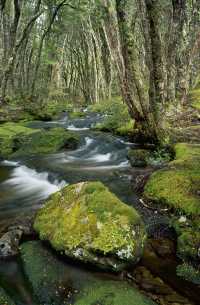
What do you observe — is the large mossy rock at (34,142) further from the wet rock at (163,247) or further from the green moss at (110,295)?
the green moss at (110,295)

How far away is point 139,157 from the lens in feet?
32.6

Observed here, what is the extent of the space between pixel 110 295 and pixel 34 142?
8992 mm

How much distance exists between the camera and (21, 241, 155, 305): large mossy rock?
165 inches

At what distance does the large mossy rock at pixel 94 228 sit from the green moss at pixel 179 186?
48.6 inches

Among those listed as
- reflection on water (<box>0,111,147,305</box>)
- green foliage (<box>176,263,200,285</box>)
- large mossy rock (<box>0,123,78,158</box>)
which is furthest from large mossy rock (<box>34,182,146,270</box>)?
large mossy rock (<box>0,123,78,158</box>)

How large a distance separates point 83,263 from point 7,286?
0.98 m

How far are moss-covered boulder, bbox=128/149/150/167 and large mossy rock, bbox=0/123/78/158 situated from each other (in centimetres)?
317

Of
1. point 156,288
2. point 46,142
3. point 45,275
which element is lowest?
point 156,288

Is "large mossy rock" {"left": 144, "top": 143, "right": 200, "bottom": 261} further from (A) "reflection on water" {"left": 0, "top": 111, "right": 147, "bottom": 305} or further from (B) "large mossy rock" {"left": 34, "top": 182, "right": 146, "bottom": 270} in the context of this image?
(B) "large mossy rock" {"left": 34, "top": 182, "right": 146, "bottom": 270}

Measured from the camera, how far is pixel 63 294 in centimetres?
436

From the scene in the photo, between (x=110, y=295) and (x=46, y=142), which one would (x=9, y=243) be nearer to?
(x=110, y=295)

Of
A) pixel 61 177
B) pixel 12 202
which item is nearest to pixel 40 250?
pixel 12 202

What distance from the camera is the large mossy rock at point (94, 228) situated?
Answer: 4.87 m

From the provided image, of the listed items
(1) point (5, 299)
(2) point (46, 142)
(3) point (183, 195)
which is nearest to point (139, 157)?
(3) point (183, 195)
